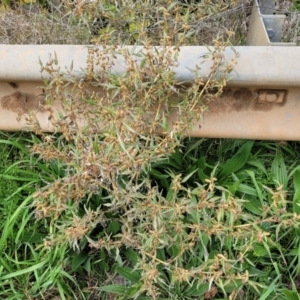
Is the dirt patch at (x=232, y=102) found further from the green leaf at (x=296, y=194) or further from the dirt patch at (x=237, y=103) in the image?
the green leaf at (x=296, y=194)

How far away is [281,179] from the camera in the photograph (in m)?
2.25

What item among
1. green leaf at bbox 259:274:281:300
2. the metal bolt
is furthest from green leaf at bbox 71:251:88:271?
the metal bolt

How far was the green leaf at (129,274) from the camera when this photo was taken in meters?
2.06

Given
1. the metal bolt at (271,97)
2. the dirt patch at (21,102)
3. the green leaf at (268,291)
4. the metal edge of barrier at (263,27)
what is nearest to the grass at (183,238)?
the green leaf at (268,291)

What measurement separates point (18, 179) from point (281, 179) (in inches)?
50.6

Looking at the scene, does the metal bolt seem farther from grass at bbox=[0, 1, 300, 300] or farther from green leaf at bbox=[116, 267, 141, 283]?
green leaf at bbox=[116, 267, 141, 283]

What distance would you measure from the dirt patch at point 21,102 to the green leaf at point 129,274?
807 mm

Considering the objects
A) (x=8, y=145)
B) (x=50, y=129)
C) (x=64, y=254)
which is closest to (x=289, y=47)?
(x=50, y=129)

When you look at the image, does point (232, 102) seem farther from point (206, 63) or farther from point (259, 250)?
point (259, 250)

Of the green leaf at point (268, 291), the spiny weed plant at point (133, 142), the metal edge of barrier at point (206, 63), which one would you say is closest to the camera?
the spiny weed plant at point (133, 142)

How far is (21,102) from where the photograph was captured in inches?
85.4

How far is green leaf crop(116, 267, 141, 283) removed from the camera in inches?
81.1

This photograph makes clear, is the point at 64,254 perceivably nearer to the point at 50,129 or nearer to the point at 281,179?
the point at 50,129

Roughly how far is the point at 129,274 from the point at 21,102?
92cm
